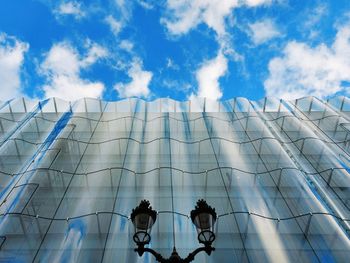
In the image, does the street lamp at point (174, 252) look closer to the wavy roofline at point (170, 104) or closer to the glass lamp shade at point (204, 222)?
the glass lamp shade at point (204, 222)

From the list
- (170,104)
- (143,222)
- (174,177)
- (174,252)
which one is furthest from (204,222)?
(170,104)

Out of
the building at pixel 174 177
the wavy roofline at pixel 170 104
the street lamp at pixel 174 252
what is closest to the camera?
the street lamp at pixel 174 252

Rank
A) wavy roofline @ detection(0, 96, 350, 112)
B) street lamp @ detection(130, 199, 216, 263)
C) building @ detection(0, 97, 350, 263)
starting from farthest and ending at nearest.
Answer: wavy roofline @ detection(0, 96, 350, 112) < building @ detection(0, 97, 350, 263) < street lamp @ detection(130, 199, 216, 263)

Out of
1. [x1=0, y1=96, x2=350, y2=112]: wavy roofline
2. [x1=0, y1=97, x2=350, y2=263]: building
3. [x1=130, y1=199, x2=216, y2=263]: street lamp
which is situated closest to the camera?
[x1=130, y1=199, x2=216, y2=263]: street lamp

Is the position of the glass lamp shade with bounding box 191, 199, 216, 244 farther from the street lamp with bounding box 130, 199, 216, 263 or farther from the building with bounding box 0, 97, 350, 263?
the building with bounding box 0, 97, 350, 263

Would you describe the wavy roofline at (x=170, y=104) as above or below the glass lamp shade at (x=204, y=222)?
above

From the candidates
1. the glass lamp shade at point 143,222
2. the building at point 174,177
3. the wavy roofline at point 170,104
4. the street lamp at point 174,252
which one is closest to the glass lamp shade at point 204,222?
the street lamp at point 174,252

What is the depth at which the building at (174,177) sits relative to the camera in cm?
1112

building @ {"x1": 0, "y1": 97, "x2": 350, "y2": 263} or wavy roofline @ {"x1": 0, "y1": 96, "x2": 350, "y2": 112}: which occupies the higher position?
wavy roofline @ {"x1": 0, "y1": 96, "x2": 350, "y2": 112}

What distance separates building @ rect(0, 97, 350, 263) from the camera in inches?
438

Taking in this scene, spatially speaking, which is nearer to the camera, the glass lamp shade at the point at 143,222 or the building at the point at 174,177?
the glass lamp shade at the point at 143,222

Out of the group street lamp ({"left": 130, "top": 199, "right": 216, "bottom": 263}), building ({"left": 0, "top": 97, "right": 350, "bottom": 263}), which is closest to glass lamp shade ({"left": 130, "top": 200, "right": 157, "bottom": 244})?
street lamp ({"left": 130, "top": 199, "right": 216, "bottom": 263})

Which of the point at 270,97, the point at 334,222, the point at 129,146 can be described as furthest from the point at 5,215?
the point at 270,97

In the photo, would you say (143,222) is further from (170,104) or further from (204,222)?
(170,104)
